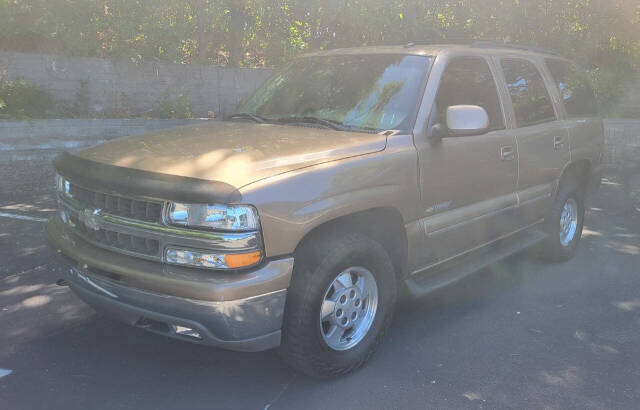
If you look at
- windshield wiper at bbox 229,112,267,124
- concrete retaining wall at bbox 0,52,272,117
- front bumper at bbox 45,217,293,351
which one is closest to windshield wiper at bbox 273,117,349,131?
windshield wiper at bbox 229,112,267,124

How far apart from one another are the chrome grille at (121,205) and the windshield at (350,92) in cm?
153

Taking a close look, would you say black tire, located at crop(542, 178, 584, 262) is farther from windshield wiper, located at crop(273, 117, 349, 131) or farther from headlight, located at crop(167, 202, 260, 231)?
headlight, located at crop(167, 202, 260, 231)

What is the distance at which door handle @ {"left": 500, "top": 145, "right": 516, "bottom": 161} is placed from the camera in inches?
188

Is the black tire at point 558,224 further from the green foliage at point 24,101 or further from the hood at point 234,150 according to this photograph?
the green foliage at point 24,101

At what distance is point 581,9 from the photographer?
14492 millimetres

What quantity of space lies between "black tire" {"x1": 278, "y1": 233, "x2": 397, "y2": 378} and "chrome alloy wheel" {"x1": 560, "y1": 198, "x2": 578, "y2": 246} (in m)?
2.93

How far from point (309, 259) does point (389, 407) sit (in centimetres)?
92

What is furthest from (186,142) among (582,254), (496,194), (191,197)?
(582,254)

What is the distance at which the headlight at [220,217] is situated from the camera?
3.06 meters

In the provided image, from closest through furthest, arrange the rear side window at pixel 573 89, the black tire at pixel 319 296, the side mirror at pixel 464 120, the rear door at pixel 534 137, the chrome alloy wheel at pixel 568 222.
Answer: the black tire at pixel 319 296
the side mirror at pixel 464 120
the rear door at pixel 534 137
the rear side window at pixel 573 89
the chrome alloy wheel at pixel 568 222

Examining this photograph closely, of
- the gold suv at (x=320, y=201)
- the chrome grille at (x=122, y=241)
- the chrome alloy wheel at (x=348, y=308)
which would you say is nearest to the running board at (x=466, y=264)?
the gold suv at (x=320, y=201)

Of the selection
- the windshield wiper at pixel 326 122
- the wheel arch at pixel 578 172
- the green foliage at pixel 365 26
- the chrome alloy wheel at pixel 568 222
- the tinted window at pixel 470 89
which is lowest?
the chrome alloy wheel at pixel 568 222

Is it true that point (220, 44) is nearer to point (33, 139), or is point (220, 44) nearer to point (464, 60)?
point (33, 139)

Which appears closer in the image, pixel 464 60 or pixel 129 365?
pixel 129 365
